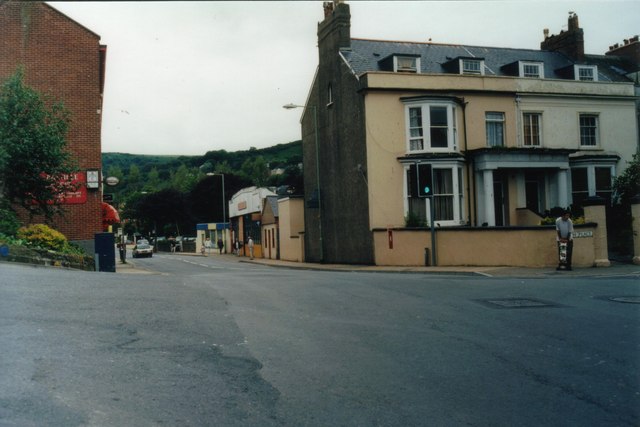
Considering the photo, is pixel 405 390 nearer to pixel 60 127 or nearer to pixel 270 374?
pixel 270 374

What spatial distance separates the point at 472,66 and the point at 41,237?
74.6ft

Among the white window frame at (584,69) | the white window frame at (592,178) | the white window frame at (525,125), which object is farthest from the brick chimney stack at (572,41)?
the white window frame at (592,178)

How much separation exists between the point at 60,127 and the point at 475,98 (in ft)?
62.3

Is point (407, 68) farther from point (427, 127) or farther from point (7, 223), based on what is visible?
point (7, 223)

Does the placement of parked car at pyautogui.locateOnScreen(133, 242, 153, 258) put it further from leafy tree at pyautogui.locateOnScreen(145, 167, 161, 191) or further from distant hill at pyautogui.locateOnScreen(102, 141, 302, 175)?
leafy tree at pyautogui.locateOnScreen(145, 167, 161, 191)

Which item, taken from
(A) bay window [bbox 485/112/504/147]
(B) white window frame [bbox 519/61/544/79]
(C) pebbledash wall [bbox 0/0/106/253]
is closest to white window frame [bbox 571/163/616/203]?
(A) bay window [bbox 485/112/504/147]

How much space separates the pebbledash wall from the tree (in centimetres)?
384

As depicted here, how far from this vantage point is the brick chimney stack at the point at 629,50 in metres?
37.6

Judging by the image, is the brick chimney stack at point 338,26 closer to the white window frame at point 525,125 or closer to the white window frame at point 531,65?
the white window frame at point 531,65

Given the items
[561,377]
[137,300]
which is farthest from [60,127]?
[561,377]

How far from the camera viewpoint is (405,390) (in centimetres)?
584

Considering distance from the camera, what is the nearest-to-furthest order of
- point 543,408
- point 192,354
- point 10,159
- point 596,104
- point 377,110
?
point 543,408
point 192,354
point 10,159
point 377,110
point 596,104

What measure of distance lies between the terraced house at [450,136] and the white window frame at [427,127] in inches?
2.0

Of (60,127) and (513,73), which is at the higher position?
(513,73)
